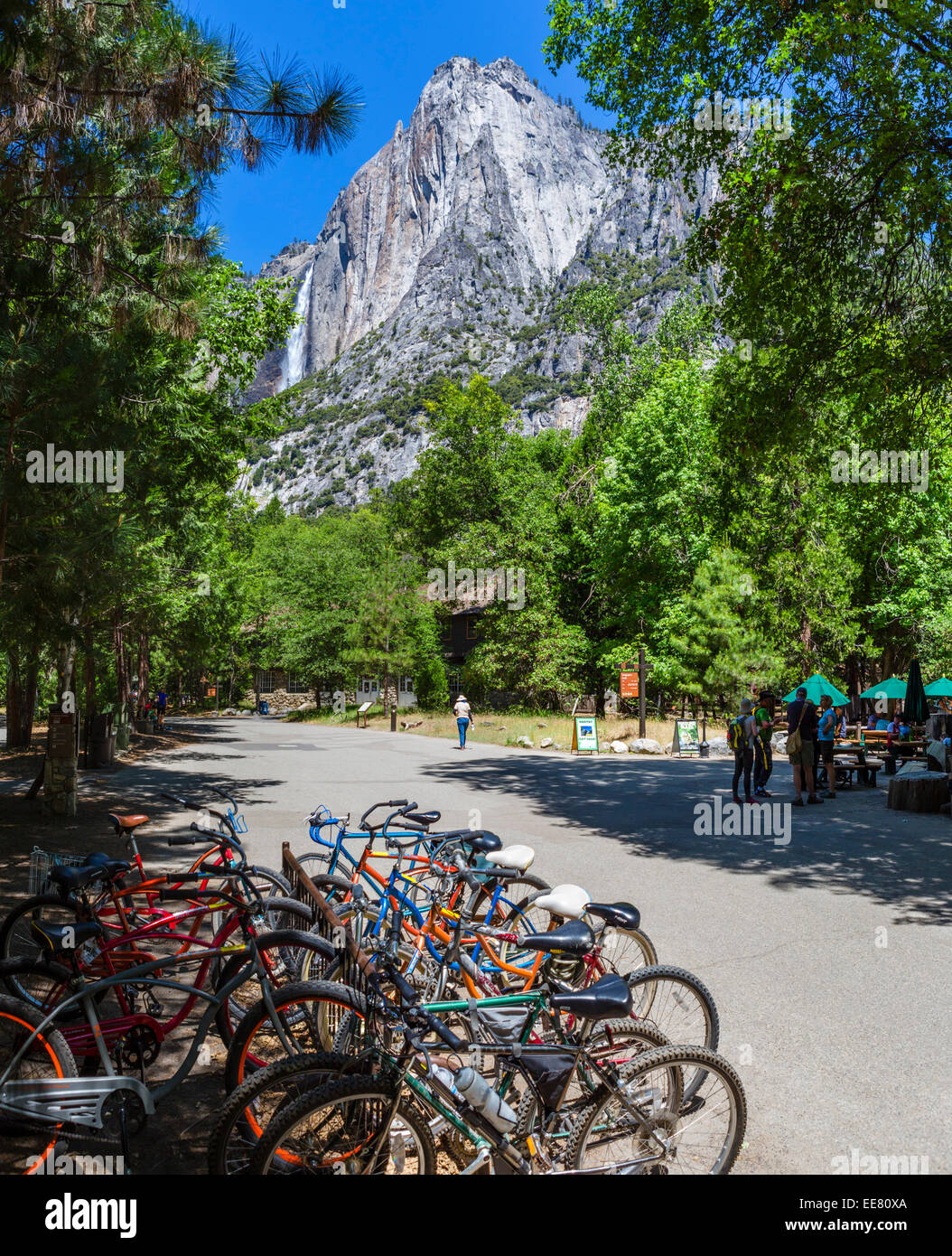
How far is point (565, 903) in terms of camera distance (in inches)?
158

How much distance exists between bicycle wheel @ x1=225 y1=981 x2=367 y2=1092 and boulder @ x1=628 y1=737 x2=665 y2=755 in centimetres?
2381

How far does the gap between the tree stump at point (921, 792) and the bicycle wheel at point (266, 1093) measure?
13379mm

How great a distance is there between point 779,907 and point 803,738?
7.26 metres

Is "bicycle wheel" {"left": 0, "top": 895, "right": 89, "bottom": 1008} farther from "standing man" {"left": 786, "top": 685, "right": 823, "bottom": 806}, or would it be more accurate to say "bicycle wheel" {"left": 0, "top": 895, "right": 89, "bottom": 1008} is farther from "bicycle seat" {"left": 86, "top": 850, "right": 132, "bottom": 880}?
"standing man" {"left": 786, "top": 685, "right": 823, "bottom": 806}

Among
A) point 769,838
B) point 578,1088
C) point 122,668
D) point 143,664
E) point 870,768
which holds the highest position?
point 143,664

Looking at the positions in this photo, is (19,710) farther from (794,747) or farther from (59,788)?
(794,747)

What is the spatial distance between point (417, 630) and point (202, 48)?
4279cm

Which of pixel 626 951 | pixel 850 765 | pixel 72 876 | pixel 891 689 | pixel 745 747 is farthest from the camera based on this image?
pixel 891 689

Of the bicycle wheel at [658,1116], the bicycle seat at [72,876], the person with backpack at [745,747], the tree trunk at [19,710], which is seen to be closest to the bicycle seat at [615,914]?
the bicycle wheel at [658,1116]

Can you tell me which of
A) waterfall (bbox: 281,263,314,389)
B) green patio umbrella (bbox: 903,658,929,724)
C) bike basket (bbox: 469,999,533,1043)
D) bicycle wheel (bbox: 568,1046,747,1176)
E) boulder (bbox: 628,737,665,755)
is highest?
waterfall (bbox: 281,263,314,389)

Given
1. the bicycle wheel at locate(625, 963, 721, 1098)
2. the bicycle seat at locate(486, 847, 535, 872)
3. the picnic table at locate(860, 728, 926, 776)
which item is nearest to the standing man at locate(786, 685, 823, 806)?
the picnic table at locate(860, 728, 926, 776)

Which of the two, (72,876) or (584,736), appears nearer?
(72,876)

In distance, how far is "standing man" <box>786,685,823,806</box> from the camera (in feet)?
48.0

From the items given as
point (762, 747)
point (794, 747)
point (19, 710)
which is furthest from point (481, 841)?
point (19, 710)
